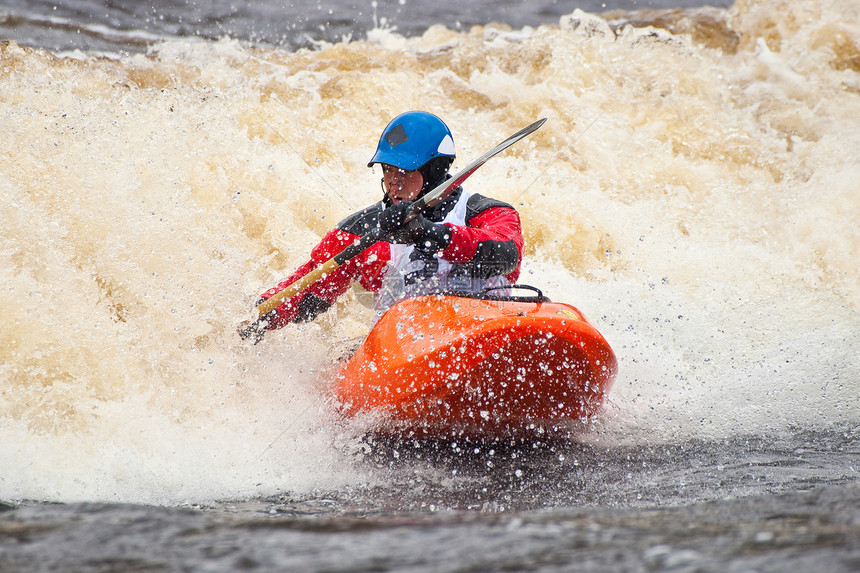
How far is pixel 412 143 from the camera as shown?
325 cm

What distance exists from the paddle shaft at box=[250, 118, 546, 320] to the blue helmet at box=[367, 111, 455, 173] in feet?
0.87

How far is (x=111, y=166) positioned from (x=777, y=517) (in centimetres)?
432

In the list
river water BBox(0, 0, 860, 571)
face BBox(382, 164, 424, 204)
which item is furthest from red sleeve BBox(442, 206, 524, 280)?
river water BBox(0, 0, 860, 571)

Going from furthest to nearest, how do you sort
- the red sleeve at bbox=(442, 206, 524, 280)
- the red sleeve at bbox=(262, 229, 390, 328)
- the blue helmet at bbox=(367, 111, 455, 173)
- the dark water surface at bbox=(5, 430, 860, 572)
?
the red sleeve at bbox=(262, 229, 390, 328) → the blue helmet at bbox=(367, 111, 455, 173) → the red sleeve at bbox=(442, 206, 524, 280) → the dark water surface at bbox=(5, 430, 860, 572)

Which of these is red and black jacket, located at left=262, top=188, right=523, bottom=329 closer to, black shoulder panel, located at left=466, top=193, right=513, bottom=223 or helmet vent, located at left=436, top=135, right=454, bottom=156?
black shoulder panel, located at left=466, top=193, right=513, bottom=223

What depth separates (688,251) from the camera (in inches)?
227

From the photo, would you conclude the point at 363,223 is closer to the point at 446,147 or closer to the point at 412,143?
the point at 412,143

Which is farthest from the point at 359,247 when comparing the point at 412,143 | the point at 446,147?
the point at 446,147

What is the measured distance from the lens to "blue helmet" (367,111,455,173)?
127 inches

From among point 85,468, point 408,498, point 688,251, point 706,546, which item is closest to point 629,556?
point 706,546

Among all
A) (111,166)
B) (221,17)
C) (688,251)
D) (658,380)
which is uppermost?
(221,17)

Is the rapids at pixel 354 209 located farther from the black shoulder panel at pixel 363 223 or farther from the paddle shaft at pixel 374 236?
the black shoulder panel at pixel 363 223

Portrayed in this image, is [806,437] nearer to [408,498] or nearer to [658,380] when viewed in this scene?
[658,380]

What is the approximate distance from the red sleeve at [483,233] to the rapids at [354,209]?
2.74ft
